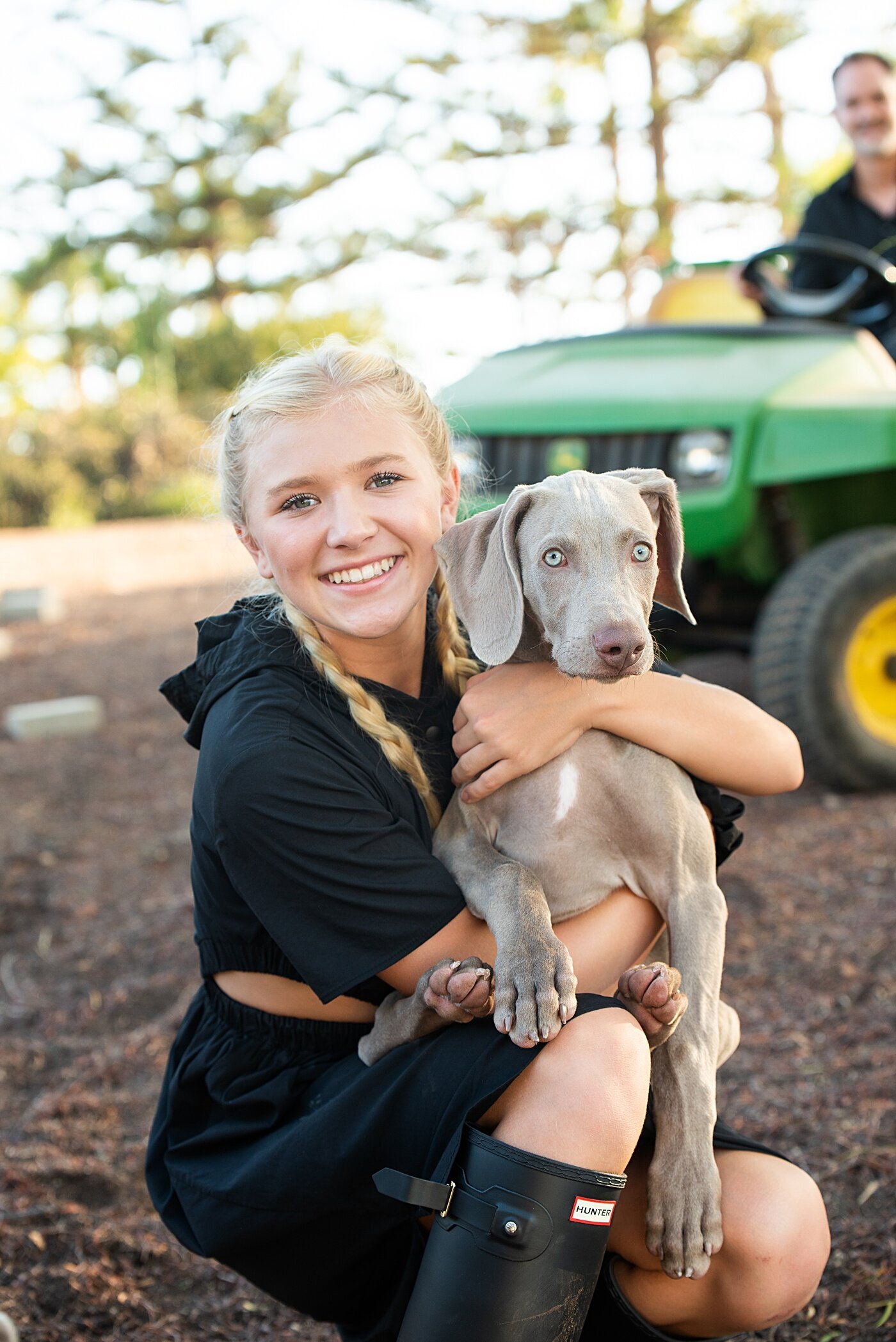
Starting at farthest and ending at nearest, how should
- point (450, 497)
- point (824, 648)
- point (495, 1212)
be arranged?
point (824, 648) → point (450, 497) → point (495, 1212)

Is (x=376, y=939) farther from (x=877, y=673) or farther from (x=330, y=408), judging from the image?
(x=877, y=673)

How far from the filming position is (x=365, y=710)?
202cm

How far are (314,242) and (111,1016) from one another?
84.1ft

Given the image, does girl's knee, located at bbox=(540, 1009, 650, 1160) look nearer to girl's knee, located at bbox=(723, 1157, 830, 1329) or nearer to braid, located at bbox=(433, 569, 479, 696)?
girl's knee, located at bbox=(723, 1157, 830, 1329)

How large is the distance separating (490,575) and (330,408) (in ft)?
1.33

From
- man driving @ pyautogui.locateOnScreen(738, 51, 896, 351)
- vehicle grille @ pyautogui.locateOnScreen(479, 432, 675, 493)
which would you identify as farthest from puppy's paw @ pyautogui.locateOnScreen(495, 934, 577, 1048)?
man driving @ pyautogui.locateOnScreen(738, 51, 896, 351)

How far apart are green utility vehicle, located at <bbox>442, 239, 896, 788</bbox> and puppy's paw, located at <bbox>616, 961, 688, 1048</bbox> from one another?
89.5 inches

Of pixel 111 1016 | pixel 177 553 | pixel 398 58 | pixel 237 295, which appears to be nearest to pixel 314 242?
pixel 237 295

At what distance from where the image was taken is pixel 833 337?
15.9 feet

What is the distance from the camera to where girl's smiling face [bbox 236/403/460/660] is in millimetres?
2035

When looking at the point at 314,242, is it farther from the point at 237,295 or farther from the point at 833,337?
the point at 833,337

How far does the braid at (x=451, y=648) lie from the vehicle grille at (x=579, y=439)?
2.19 metres

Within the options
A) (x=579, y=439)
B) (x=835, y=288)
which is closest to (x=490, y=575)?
(x=579, y=439)

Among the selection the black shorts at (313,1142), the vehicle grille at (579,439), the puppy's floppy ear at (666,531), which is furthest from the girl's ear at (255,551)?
the vehicle grille at (579,439)
